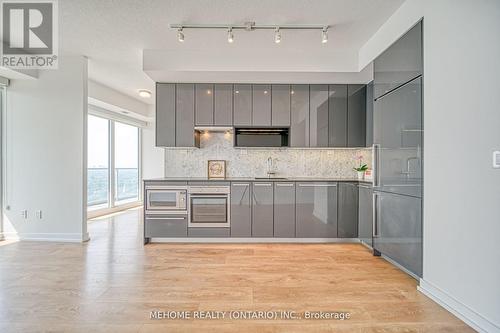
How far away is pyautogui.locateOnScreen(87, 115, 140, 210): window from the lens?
5.88 meters

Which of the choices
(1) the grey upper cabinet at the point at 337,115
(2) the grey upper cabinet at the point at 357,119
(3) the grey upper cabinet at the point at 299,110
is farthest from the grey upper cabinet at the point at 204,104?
(2) the grey upper cabinet at the point at 357,119

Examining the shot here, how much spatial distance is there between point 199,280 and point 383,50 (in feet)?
10.7

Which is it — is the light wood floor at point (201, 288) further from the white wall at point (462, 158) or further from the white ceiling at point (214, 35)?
the white ceiling at point (214, 35)

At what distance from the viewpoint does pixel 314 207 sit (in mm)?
3924

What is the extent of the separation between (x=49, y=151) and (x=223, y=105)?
2.68 m

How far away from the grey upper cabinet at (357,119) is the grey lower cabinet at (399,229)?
114 cm

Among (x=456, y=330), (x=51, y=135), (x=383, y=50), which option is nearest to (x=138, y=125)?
(x=51, y=135)

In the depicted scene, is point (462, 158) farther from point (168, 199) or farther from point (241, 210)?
point (168, 199)

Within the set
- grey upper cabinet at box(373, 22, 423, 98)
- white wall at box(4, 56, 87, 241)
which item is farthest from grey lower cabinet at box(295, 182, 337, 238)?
white wall at box(4, 56, 87, 241)

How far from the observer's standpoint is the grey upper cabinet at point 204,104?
4164mm

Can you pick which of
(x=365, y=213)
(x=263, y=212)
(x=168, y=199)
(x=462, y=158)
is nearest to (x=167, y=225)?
(x=168, y=199)

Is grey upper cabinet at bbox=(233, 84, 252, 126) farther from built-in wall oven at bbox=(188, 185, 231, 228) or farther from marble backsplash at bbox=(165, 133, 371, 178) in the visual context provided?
built-in wall oven at bbox=(188, 185, 231, 228)

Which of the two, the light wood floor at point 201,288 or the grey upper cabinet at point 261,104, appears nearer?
the light wood floor at point 201,288

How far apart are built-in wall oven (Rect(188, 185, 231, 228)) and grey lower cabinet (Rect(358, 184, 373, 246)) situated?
189 cm
